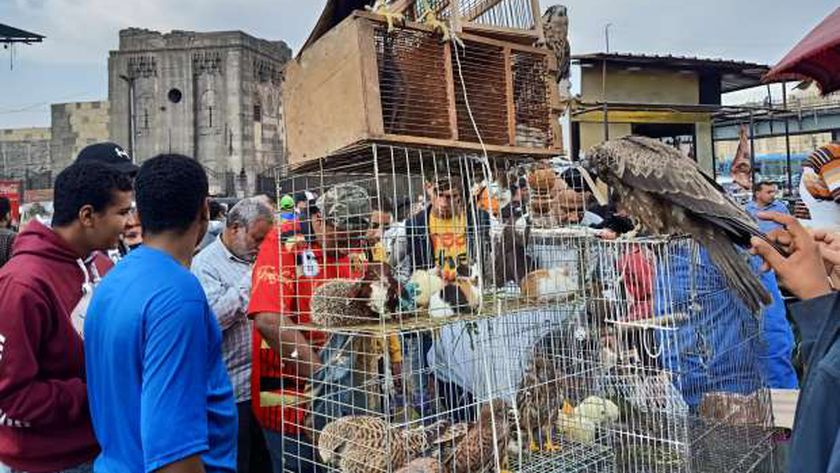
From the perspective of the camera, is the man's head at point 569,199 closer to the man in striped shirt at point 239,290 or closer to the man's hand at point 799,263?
the man in striped shirt at point 239,290

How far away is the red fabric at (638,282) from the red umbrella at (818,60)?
0.98 m

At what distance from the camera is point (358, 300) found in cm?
213

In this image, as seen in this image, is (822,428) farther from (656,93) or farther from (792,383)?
(656,93)

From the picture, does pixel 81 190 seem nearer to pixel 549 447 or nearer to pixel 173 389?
pixel 173 389

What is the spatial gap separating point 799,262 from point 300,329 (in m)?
1.62

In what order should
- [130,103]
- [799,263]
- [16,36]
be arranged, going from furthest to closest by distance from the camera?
1. [130,103]
2. [16,36]
3. [799,263]

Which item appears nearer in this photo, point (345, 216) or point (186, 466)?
point (186, 466)

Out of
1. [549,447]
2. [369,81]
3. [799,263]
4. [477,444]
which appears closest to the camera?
[799,263]

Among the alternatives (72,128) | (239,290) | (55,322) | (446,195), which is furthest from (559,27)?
(72,128)

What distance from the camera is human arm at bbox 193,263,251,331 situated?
308 cm

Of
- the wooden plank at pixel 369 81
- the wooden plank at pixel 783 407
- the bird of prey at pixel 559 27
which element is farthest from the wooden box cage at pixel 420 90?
the bird of prey at pixel 559 27

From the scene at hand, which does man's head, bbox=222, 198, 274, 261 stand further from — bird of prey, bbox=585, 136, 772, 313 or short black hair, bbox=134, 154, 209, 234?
bird of prey, bbox=585, 136, 772, 313

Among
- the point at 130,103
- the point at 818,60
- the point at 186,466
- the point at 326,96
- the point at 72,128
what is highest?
the point at 130,103

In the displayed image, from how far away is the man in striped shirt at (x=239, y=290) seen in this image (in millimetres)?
3139
